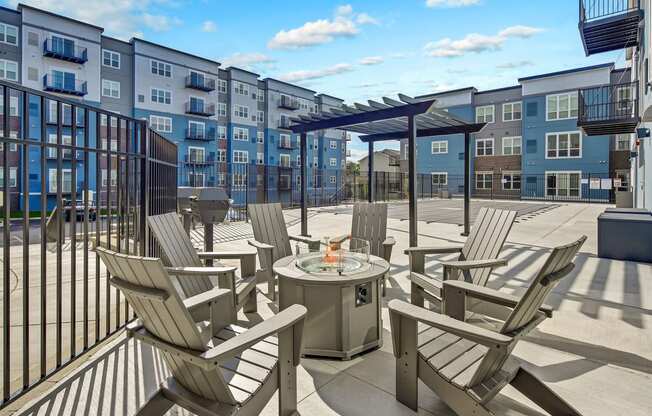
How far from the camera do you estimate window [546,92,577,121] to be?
26969 mm

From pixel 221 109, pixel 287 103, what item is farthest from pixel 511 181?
pixel 221 109

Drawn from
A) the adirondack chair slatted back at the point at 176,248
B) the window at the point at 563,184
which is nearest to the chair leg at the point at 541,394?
the adirondack chair slatted back at the point at 176,248

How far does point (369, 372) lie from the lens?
279 cm

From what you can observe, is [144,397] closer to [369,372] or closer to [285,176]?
[369,372]

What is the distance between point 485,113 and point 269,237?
31.6 metres

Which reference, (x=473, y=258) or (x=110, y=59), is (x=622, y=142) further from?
(x=110, y=59)

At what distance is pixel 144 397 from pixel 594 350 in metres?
3.54

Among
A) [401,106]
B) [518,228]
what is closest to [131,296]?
[401,106]

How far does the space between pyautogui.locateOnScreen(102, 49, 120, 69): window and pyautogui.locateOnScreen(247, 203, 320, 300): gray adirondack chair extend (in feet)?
93.5

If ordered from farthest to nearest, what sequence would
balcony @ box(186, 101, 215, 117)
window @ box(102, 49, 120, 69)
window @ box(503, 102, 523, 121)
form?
balcony @ box(186, 101, 215, 117)
window @ box(503, 102, 523, 121)
window @ box(102, 49, 120, 69)

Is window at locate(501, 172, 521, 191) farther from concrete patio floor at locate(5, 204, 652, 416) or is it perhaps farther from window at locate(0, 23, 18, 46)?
window at locate(0, 23, 18, 46)

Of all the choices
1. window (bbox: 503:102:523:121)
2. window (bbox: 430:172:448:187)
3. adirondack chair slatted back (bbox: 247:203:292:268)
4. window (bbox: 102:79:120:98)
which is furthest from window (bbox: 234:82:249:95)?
adirondack chair slatted back (bbox: 247:203:292:268)

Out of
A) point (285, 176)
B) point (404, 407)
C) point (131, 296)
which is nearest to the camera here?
point (131, 296)

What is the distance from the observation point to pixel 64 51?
24.2 meters
